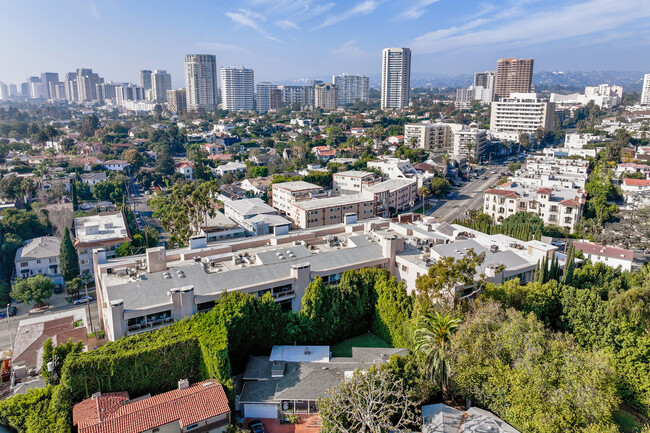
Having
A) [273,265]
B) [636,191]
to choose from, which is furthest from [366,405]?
[636,191]

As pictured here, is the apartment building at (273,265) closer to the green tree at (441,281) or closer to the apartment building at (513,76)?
the green tree at (441,281)

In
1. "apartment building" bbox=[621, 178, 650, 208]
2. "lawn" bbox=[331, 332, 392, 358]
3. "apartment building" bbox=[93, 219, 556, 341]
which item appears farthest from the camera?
"apartment building" bbox=[621, 178, 650, 208]

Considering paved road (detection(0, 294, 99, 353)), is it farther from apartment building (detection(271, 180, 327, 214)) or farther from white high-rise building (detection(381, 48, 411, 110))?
white high-rise building (detection(381, 48, 411, 110))

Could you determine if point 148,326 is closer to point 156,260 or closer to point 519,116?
point 156,260

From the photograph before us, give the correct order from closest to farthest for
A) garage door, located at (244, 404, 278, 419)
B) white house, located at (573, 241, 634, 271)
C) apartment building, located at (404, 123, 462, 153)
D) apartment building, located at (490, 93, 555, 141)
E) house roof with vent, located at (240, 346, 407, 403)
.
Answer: garage door, located at (244, 404, 278, 419)
house roof with vent, located at (240, 346, 407, 403)
white house, located at (573, 241, 634, 271)
apartment building, located at (404, 123, 462, 153)
apartment building, located at (490, 93, 555, 141)

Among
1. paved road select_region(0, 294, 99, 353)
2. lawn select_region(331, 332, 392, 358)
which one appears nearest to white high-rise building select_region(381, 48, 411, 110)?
paved road select_region(0, 294, 99, 353)
